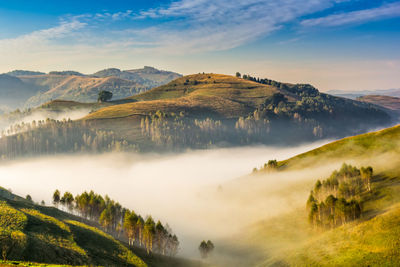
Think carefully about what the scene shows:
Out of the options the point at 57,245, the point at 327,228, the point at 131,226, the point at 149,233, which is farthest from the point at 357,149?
the point at 57,245

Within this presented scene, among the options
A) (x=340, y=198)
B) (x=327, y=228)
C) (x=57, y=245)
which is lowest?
(x=327, y=228)

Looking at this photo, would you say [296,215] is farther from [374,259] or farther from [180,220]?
[180,220]

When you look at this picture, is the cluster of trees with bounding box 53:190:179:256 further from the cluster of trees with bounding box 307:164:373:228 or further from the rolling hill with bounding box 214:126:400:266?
the cluster of trees with bounding box 307:164:373:228

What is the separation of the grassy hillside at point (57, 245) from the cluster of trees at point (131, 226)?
31.3ft

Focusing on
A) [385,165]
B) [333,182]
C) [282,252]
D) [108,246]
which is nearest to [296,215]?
[333,182]

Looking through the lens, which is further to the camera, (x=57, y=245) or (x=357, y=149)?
(x=357, y=149)

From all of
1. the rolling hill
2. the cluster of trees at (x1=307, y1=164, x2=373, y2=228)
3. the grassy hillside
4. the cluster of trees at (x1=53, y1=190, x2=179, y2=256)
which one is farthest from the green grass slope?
the grassy hillside

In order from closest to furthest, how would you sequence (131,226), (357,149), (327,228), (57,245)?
1. (57,245)
2. (327,228)
3. (131,226)
4. (357,149)

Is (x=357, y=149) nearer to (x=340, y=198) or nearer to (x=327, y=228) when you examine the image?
(x=340, y=198)

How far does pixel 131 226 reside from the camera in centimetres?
11456

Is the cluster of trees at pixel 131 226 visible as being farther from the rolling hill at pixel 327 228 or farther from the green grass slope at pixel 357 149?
the green grass slope at pixel 357 149

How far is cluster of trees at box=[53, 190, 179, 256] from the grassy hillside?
954cm

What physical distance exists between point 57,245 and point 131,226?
128 ft

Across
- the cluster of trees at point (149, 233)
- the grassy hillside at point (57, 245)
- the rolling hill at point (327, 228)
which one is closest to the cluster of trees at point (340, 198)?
the rolling hill at point (327, 228)
